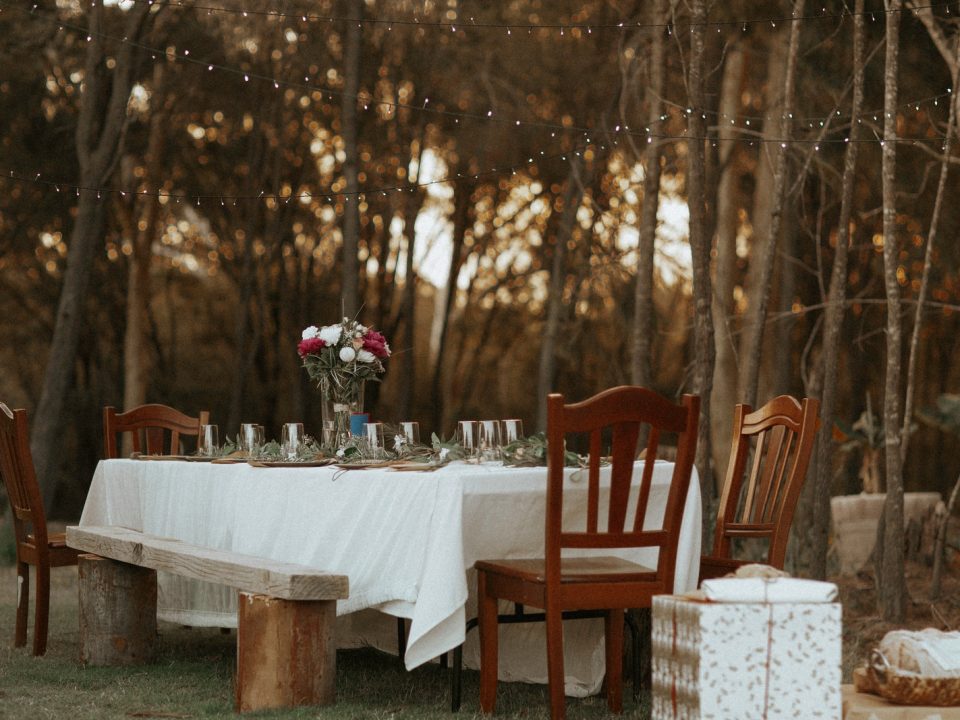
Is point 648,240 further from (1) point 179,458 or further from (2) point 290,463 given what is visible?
(2) point 290,463

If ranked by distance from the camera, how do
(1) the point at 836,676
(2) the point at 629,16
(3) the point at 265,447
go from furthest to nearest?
1. (2) the point at 629,16
2. (3) the point at 265,447
3. (1) the point at 836,676

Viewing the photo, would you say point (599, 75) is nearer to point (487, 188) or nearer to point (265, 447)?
point (487, 188)

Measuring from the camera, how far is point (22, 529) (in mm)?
4629

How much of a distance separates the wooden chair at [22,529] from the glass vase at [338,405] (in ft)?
3.40

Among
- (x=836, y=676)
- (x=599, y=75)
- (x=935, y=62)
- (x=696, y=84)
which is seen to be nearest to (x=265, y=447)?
(x=836, y=676)

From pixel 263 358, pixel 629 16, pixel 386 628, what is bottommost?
pixel 386 628

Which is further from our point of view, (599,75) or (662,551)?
(599,75)

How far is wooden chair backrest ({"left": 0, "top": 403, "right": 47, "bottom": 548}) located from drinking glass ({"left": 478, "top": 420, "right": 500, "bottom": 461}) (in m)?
1.65

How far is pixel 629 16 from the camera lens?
34.2ft

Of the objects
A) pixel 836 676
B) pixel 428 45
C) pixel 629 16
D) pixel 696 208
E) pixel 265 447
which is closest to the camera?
pixel 836 676

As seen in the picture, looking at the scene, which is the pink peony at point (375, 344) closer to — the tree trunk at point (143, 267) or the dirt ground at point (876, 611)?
the dirt ground at point (876, 611)

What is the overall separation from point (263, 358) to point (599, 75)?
4502 mm

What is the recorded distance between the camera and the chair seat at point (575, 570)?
3.14 m

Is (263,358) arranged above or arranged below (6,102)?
below
